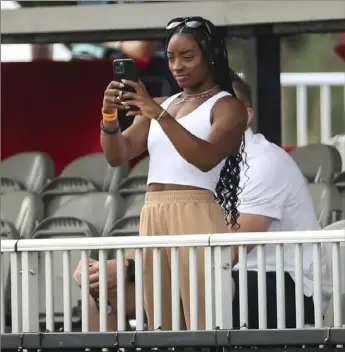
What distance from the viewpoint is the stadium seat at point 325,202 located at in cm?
754

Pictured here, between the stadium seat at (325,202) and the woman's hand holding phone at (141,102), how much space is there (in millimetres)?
2266

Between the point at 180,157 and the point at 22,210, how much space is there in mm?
2927

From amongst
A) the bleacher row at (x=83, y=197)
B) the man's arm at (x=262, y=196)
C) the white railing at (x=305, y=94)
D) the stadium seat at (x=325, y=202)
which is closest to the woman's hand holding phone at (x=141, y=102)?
the man's arm at (x=262, y=196)

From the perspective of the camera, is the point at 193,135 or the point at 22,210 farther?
the point at 22,210

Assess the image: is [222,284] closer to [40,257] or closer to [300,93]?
[40,257]

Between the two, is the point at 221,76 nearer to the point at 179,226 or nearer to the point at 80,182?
the point at 179,226

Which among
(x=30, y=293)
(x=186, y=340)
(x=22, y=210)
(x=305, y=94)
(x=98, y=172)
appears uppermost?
(x=305, y=94)

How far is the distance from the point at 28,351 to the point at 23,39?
4071mm

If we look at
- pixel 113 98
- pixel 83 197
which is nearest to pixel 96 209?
pixel 83 197

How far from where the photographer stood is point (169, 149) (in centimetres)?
562

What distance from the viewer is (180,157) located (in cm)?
560

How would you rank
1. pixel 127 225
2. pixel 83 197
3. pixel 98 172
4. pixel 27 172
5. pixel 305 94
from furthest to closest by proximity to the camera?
pixel 305 94 < pixel 27 172 < pixel 98 172 < pixel 83 197 < pixel 127 225

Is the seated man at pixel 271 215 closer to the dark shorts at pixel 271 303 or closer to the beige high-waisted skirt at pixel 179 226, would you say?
the dark shorts at pixel 271 303

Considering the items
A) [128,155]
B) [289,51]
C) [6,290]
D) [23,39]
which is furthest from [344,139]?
[128,155]
